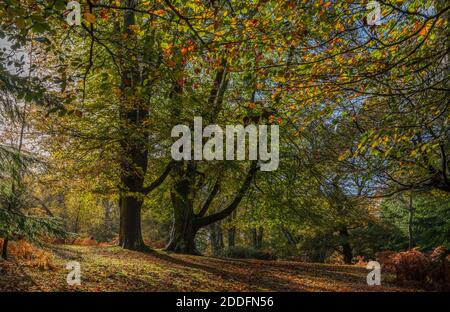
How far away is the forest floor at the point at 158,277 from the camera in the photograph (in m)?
7.08

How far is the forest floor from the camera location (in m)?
7.08

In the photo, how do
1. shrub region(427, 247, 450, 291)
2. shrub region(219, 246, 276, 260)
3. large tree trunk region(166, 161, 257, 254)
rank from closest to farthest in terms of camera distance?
shrub region(427, 247, 450, 291) < large tree trunk region(166, 161, 257, 254) < shrub region(219, 246, 276, 260)

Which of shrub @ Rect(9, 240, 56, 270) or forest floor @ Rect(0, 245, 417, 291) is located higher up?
shrub @ Rect(9, 240, 56, 270)

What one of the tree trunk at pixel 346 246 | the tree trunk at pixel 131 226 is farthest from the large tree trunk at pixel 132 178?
the tree trunk at pixel 346 246

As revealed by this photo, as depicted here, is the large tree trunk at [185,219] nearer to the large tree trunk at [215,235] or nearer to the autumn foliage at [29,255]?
the autumn foliage at [29,255]

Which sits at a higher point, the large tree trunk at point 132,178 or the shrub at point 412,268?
the large tree trunk at point 132,178

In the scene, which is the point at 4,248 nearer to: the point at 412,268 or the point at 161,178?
the point at 161,178

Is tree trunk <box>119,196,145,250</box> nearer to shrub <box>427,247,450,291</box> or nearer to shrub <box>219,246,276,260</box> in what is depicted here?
shrub <box>219,246,276,260</box>

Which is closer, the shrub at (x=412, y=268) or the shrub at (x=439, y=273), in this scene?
the shrub at (x=439, y=273)

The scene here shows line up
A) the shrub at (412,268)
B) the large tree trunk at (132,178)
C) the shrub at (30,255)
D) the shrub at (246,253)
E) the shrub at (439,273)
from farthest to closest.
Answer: the shrub at (246,253) → the large tree trunk at (132,178) → the shrub at (412,268) → the shrub at (439,273) → the shrub at (30,255)

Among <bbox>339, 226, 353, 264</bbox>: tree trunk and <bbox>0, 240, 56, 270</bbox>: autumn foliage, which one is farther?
<bbox>339, 226, 353, 264</bbox>: tree trunk

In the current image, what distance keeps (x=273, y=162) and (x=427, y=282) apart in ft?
20.5

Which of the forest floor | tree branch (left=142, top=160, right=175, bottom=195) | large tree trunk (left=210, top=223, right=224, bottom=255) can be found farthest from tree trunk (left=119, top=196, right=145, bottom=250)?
large tree trunk (left=210, top=223, right=224, bottom=255)
